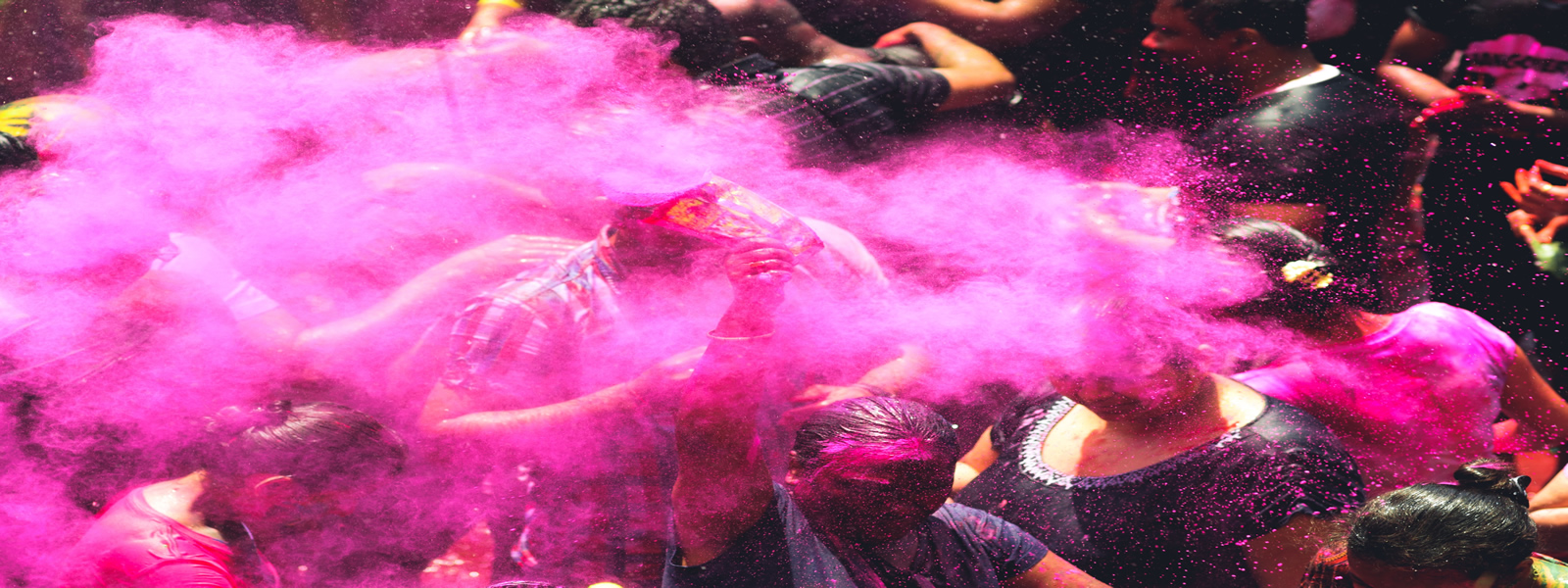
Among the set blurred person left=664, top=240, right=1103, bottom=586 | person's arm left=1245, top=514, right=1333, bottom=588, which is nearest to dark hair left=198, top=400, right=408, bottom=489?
blurred person left=664, top=240, right=1103, bottom=586

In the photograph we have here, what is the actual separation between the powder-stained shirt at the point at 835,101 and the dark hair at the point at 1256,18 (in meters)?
0.76

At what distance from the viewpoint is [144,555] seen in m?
1.52

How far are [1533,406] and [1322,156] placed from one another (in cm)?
71

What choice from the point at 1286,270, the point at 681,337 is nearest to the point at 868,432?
the point at 681,337

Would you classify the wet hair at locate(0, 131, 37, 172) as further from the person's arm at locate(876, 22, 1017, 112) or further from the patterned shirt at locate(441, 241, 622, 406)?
the person's arm at locate(876, 22, 1017, 112)

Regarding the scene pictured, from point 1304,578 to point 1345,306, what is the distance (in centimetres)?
57

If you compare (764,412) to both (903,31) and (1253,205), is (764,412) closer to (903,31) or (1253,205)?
(1253,205)

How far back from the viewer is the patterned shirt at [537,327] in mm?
1675

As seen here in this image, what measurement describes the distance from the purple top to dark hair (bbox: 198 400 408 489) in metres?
1.74

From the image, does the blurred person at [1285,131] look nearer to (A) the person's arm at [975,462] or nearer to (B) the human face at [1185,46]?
(B) the human face at [1185,46]

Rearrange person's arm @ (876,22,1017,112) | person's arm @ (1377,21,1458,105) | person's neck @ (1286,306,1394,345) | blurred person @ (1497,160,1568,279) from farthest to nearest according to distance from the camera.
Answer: person's arm @ (876,22,1017,112) → person's arm @ (1377,21,1458,105) → blurred person @ (1497,160,1568,279) → person's neck @ (1286,306,1394,345)

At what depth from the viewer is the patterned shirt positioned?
167cm

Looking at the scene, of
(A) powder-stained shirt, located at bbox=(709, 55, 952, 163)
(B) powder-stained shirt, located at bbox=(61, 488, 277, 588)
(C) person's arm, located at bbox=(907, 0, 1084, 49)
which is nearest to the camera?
(B) powder-stained shirt, located at bbox=(61, 488, 277, 588)

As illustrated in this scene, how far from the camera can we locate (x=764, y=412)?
1.60m
